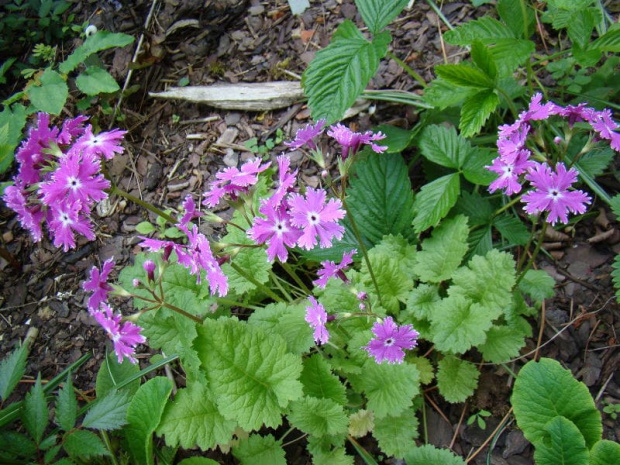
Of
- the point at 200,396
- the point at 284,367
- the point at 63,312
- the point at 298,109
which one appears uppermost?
the point at 298,109

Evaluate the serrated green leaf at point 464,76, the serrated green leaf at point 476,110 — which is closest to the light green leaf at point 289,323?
the serrated green leaf at point 476,110

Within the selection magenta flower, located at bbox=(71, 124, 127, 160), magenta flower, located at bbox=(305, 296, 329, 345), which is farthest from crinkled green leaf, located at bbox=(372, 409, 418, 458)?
magenta flower, located at bbox=(71, 124, 127, 160)

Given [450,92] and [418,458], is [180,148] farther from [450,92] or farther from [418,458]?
[418,458]

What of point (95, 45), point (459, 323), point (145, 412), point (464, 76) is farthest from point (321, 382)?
point (95, 45)

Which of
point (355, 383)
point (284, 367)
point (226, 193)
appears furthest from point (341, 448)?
point (226, 193)

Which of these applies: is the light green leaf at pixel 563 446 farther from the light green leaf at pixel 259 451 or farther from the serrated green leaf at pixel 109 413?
the serrated green leaf at pixel 109 413

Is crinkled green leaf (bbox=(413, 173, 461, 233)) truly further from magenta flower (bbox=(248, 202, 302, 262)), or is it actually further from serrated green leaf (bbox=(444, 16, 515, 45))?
magenta flower (bbox=(248, 202, 302, 262))
